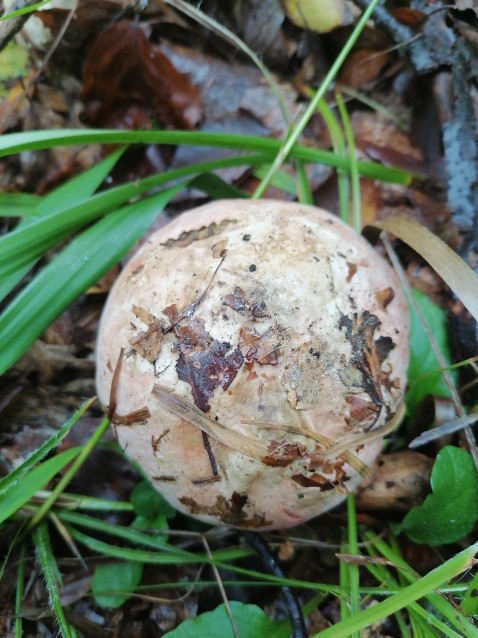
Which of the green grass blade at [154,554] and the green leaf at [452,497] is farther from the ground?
the green leaf at [452,497]

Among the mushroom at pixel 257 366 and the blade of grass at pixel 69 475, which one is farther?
the blade of grass at pixel 69 475

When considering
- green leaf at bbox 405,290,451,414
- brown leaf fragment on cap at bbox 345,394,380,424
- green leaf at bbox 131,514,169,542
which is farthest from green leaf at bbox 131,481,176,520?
green leaf at bbox 405,290,451,414

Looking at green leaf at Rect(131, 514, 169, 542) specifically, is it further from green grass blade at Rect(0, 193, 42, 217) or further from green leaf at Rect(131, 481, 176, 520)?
green grass blade at Rect(0, 193, 42, 217)

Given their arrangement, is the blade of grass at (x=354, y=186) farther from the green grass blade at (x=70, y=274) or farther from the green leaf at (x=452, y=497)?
the green leaf at (x=452, y=497)


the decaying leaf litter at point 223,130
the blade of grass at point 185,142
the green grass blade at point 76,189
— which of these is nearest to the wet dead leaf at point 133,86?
the decaying leaf litter at point 223,130

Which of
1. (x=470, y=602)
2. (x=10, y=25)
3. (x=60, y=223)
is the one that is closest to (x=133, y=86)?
(x=10, y=25)

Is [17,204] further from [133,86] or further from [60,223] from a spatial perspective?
[133,86]

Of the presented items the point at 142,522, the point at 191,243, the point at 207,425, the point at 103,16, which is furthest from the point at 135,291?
the point at 103,16
